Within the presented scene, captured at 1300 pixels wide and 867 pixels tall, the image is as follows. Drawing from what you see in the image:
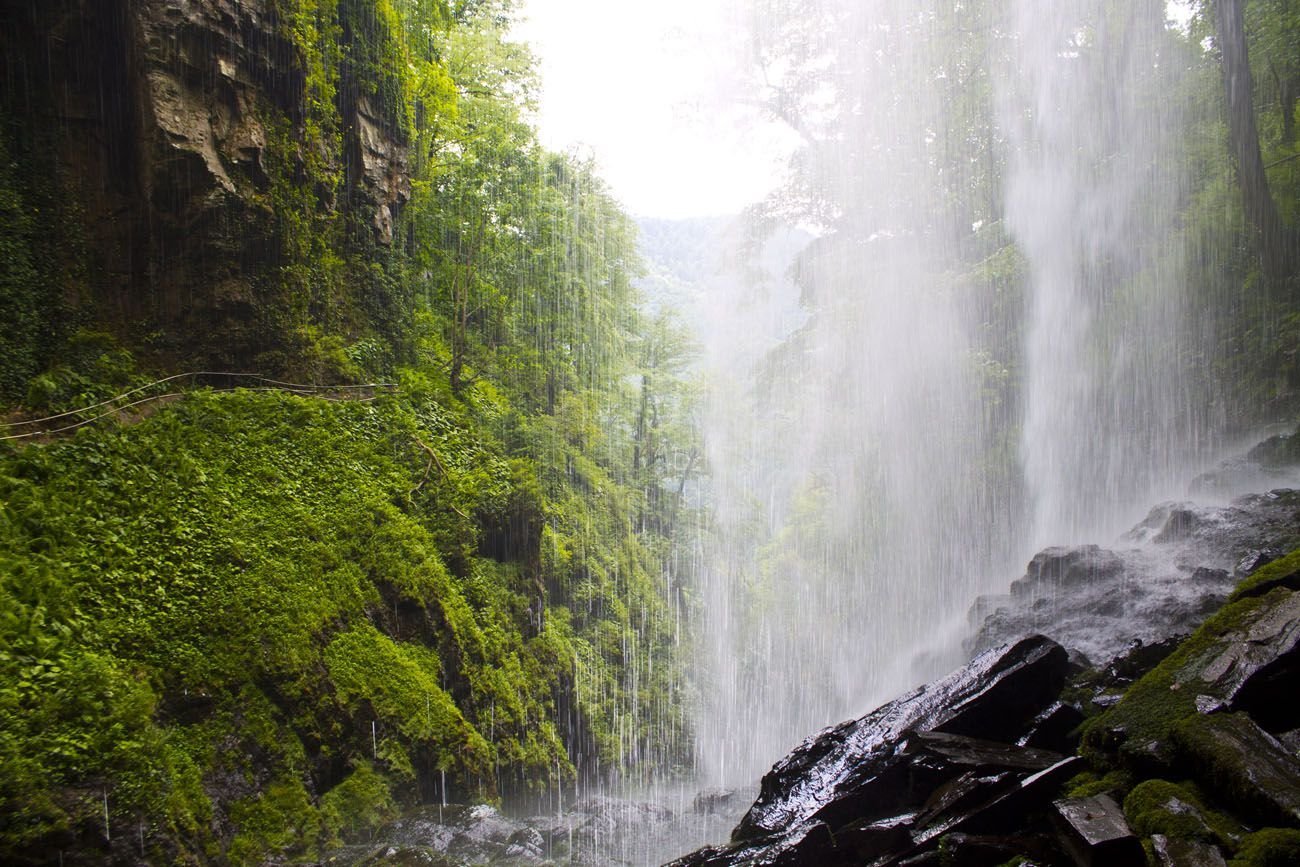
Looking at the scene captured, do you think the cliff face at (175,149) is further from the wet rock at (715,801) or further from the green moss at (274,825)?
the wet rock at (715,801)

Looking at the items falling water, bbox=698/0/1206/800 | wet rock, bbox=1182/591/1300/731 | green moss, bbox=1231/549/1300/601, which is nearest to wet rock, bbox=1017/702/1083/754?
wet rock, bbox=1182/591/1300/731

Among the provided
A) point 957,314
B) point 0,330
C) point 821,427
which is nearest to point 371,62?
point 0,330

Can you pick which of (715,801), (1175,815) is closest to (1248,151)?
(1175,815)

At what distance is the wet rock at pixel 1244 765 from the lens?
350cm

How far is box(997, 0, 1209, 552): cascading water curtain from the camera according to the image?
1500 cm

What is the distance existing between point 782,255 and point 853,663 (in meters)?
19.6

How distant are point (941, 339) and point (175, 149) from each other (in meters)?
18.9

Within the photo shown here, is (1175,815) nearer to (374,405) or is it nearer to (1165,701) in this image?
(1165,701)

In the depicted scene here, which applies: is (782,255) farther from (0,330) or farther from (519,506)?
(0,330)

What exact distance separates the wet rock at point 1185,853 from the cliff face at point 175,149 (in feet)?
33.7

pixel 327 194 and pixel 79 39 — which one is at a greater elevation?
pixel 79 39

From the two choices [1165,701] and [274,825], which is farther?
[274,825]

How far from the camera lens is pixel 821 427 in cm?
2550

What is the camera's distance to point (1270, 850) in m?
3.22
